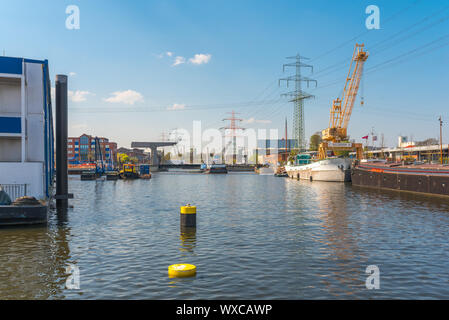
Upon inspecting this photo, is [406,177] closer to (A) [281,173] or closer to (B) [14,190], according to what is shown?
(B) [14,190]

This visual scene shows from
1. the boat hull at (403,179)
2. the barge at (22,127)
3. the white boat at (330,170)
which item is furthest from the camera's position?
the white boat at (330,170)

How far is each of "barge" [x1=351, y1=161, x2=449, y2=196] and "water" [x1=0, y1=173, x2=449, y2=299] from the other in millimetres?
18347

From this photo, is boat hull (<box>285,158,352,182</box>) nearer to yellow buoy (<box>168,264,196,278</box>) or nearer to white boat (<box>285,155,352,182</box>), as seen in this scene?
white boat (<box>285,155,352,182</box>)

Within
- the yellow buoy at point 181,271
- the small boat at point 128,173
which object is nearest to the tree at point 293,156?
the small boat at point 128,173

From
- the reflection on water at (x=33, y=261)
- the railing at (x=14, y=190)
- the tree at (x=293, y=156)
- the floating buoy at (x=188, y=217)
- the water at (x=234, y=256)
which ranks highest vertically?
the tree at (x=293, y=156)

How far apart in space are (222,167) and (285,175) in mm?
36852

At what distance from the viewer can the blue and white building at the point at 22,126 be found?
26984 millimetres

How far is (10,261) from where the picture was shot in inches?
595

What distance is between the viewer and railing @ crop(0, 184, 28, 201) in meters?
26.4

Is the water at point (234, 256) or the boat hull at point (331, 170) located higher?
the boat hull at point (331, 170)

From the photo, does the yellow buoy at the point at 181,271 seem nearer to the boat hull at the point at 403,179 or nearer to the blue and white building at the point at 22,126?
the blue and white building at the point at 22,126

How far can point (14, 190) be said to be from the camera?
26562 millimetres
